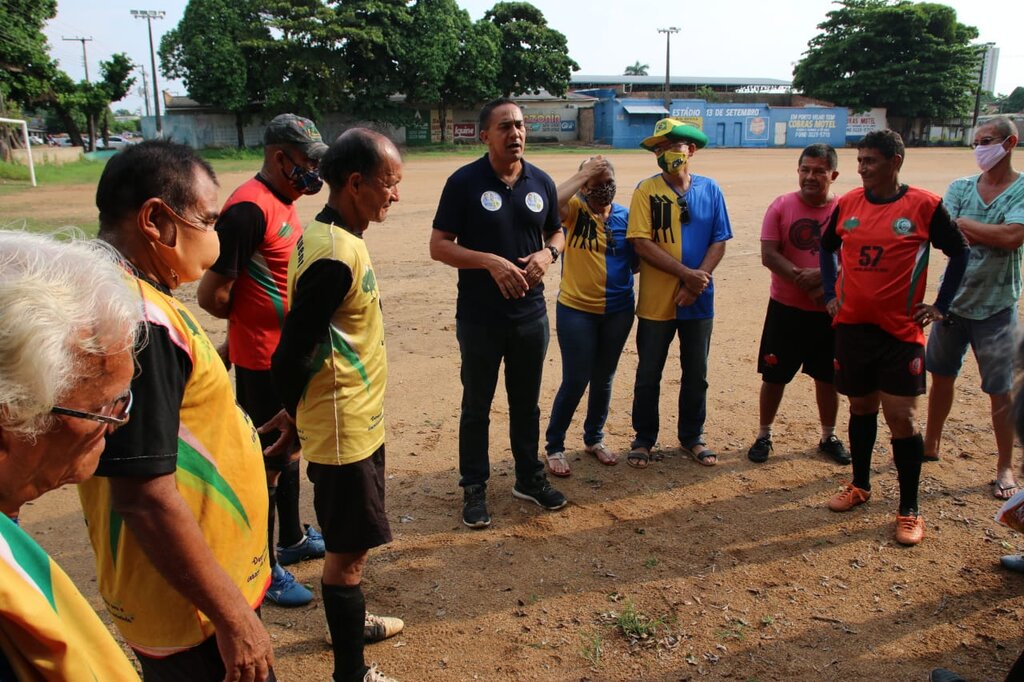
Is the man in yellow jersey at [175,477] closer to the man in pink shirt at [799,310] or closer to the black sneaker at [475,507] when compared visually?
the black sneaker at [475,507]

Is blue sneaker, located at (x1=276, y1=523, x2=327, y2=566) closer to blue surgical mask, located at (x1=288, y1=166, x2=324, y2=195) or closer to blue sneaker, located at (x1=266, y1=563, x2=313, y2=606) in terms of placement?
blue sneaker, located at (x1=266, y1=563, x2=313, y2=606)

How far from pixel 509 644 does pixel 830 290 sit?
120 inches

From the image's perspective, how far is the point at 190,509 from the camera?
1.73 meters

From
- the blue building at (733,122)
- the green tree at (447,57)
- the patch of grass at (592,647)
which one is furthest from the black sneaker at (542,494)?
the blue building at (733,122)

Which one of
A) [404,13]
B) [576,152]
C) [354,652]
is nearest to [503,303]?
[354,652]

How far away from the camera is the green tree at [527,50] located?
5259cm

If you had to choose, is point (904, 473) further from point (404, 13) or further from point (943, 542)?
point (404, 13)

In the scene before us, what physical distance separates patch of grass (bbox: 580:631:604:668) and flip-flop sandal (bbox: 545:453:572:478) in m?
1.62

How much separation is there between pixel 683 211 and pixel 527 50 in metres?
52.4

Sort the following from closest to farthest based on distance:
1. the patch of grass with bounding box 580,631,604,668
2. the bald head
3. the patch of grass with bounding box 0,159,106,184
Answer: the bald head → the patch of grass with bounding box 580,631,604,668 → the patch of grass with bounding box 0,159,106,184

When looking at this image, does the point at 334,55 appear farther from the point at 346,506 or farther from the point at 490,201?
the point at 346,506

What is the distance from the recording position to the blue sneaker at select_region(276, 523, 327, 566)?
12.7 ft

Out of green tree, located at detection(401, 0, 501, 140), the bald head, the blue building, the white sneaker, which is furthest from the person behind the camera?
the blue building

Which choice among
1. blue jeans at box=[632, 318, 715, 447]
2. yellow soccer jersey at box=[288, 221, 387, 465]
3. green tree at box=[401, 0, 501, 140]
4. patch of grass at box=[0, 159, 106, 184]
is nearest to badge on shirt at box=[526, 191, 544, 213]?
blue jeans at box=[632, 318, 715, 447]
